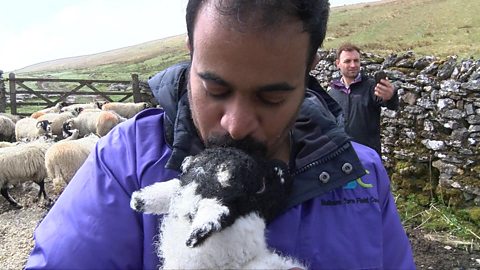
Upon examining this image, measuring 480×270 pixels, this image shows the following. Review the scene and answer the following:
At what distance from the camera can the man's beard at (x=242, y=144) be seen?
1.27m

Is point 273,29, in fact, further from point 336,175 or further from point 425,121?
point 425,121

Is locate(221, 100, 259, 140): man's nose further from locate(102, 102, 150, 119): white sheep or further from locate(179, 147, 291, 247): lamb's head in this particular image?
locate(102, 102, 150, 119): white sheep

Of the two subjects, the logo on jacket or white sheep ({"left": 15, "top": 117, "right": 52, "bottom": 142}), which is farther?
white sheep ({"left": 15, "top": 117, "right": 52, "bottom": 142})

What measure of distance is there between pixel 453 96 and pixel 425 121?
701 millimetres

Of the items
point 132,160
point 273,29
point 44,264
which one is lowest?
point 44,264

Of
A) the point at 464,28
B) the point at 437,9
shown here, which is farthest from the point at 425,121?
the point at 437,9

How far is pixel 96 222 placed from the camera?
4.18 feet

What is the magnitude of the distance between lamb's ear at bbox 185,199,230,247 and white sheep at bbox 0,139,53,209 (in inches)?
374

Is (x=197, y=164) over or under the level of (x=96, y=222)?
over

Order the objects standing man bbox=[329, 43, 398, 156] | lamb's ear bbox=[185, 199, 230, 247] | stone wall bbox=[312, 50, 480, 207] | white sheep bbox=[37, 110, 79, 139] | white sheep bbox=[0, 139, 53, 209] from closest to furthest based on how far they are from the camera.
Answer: lamb's ear bbox=[185, 199, 230, 247] < standing man bbox=[329, 43, 398, 156] < stone wall bbox=[312, 50, 480, 207] < white sheep bbox=[0, 139, 53, 209] < white sheep bbox=[37, 110, 79, 139]

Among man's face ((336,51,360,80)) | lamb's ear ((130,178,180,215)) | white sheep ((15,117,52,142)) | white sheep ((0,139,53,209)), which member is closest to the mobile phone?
man's face ((336,51,360,80))

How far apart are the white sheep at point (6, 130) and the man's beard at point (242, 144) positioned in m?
16.9

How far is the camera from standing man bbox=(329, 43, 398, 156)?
6.95m

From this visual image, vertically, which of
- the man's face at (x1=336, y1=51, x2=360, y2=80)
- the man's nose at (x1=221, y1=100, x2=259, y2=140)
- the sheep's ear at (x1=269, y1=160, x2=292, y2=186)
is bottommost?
the man's face at (x1=336, y1=51, x2=360, y2=80)
